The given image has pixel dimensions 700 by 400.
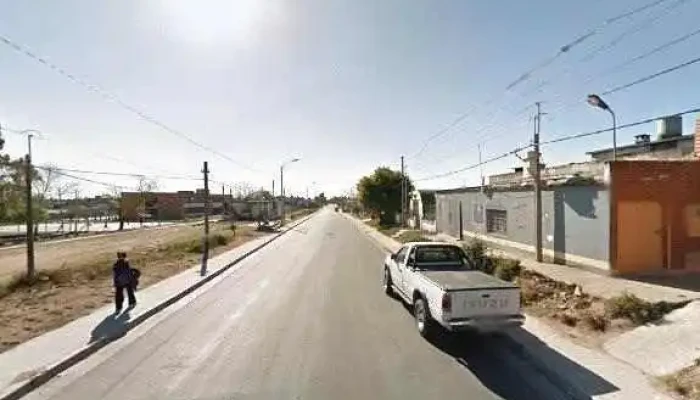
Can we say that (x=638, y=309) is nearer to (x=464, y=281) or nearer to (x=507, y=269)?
(x=464, y=281)

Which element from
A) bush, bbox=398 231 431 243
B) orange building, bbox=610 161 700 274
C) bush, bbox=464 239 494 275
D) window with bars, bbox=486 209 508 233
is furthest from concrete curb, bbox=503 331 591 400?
bush, bbox=398 231 431 243

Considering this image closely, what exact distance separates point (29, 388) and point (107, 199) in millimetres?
96687

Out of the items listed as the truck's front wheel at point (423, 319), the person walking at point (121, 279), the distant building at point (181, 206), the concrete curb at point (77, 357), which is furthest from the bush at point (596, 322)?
the distant building at point (181, 206)

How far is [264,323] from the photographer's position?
9.65 metres

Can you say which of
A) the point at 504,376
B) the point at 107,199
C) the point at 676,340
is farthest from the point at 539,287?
the point at 107,199

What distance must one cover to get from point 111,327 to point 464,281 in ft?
22.6

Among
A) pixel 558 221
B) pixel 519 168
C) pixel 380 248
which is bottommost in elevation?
pixel 380 248

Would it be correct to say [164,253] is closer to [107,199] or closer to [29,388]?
[29,388]

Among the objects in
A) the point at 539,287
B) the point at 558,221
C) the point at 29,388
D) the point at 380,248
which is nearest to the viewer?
the point at 29,388

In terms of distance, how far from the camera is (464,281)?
27.2 feet

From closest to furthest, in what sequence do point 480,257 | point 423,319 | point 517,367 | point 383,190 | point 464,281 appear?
1. point 517,367
2. point 464,281
3. point 423,319
4. point 480,257
5. point 383,190

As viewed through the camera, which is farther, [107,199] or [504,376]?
[107,199]

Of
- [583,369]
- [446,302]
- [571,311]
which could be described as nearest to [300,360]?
[446,302]

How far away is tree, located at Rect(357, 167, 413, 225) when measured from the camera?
163 feet
